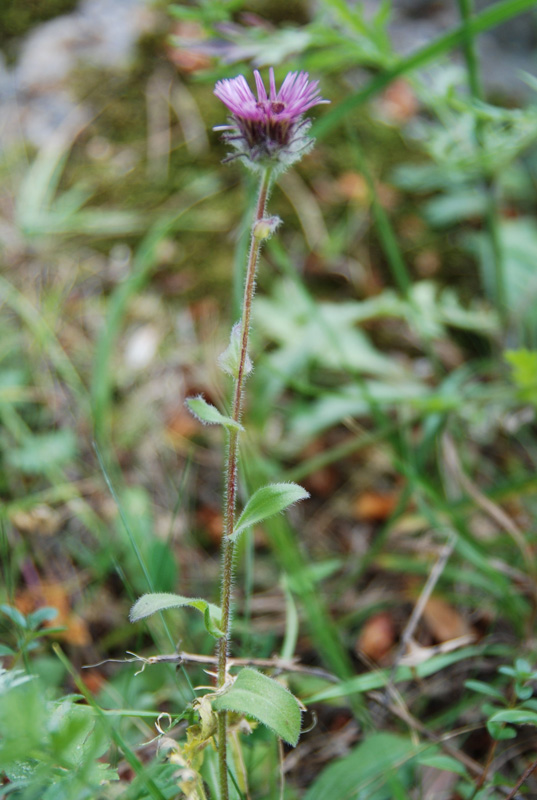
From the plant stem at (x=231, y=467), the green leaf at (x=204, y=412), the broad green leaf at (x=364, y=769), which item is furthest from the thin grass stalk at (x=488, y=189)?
the broad green leaf at (x=364, y=769)

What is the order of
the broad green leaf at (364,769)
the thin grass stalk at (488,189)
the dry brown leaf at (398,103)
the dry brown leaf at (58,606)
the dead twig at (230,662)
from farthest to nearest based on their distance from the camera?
the dry brown leaf at (398,103)
the thin grass stalk at (488,189)
the dry brown leaf at (58,606)
the broad green leaf at (364,769)
the dead twig at (230,662)

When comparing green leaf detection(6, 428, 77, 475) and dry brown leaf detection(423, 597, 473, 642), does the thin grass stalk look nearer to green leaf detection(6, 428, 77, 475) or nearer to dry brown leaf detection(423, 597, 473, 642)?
dry brown leaf detection(423, 597, 473, 642)

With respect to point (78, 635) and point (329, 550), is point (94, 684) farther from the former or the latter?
point (329, 550)

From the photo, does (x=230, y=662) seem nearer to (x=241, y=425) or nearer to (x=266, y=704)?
(x=266, y=704)

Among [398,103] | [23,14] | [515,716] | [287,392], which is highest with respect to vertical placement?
[23,14]

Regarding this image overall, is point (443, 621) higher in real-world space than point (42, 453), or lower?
lower

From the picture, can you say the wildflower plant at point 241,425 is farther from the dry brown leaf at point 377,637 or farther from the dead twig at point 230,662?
the dry brown leaf at point 377,637

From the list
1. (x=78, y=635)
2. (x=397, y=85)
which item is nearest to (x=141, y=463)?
(x=78, y=635)

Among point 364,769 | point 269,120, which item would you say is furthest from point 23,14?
point 364,769
